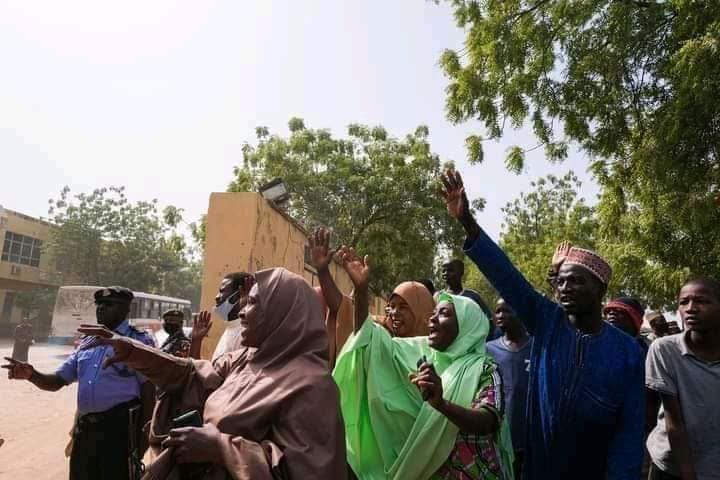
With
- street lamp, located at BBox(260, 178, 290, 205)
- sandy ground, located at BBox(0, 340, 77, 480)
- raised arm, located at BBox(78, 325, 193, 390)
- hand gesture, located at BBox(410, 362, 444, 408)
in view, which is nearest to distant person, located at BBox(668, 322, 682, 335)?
street lamp, located at BBox(260, 178, 290, 205)

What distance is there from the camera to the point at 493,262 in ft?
8.05

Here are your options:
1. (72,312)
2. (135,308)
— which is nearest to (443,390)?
(135,308)

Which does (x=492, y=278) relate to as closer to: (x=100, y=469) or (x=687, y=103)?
(x=100, y=469)

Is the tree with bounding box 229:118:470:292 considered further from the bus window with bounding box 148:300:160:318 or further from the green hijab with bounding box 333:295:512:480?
the green hijab with bounding box 333:295:512:480

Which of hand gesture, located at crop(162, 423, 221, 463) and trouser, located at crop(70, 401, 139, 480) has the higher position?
hand gesture, located at crop(162, 423, 221, 463)

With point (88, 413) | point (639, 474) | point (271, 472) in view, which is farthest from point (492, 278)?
point (88, 413)

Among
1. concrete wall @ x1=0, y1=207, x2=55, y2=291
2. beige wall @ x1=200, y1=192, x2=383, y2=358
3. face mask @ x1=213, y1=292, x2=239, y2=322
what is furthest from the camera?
concrete wall @ x1=0, y1=207, x2=55, y2=291

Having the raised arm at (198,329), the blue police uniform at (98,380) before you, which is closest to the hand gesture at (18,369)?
the blue police uniform at (98,380)

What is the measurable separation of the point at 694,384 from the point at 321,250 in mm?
2102

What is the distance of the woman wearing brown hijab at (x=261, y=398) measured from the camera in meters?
1.92

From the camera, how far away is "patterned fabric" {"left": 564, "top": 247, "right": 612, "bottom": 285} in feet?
7.88

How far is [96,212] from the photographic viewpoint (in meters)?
35.5

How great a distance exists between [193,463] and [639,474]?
1.80 metres

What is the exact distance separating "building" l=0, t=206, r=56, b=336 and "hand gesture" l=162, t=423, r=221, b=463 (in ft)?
113
